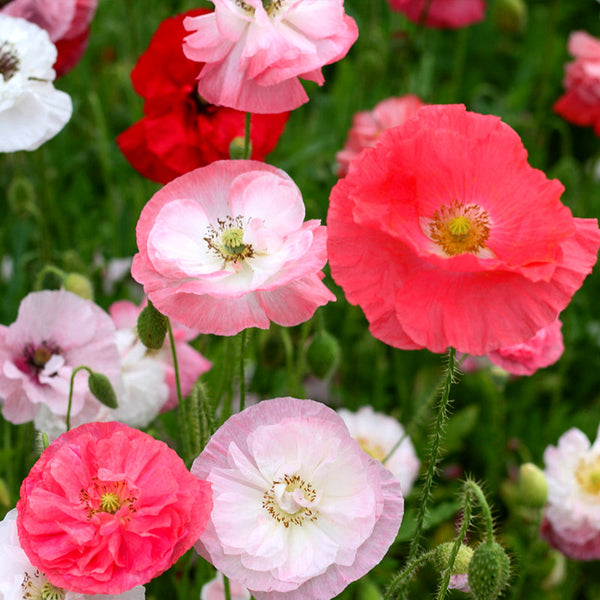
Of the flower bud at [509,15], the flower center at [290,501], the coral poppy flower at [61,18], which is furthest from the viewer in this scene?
the flower bud at [509,15]

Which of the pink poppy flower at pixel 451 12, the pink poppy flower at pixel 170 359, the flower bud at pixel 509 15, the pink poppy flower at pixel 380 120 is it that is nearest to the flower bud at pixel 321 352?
the pink poppy flower at pixel 170 359

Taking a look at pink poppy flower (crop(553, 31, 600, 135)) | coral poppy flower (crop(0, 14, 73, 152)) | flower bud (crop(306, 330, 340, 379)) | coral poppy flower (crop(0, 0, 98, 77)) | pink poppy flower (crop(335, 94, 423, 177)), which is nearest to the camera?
coral poppy flower (crop(0, 14, 73, 152))

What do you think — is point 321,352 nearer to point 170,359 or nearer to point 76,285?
point 170,359

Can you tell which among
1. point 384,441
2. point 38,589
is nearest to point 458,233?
point 38,589

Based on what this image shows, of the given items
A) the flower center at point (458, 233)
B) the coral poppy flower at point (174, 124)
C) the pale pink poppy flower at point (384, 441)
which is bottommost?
the pale pink poppy flower at point (384, 441)

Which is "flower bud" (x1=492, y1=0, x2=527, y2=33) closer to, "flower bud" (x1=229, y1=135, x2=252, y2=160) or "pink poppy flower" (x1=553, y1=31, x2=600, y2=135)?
"pink poppy flower" (x1=553, y1=31, x2=600, y2=135)

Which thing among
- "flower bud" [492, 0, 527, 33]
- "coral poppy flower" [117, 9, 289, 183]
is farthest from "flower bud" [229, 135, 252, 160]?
"flower bud" [492, 0, 527, 33]

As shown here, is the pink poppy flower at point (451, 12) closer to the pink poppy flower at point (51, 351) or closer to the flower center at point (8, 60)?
the flower center at point (8, 60)

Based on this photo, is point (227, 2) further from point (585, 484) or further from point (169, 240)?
point (585, 484)
